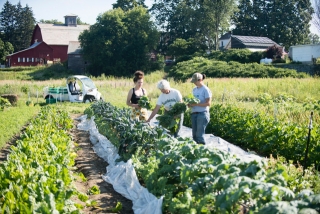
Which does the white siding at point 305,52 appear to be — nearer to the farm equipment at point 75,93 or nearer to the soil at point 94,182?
the farm equipment at point 75,93

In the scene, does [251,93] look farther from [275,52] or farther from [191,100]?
[275,52]

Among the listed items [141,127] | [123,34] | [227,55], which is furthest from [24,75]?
[141,127]

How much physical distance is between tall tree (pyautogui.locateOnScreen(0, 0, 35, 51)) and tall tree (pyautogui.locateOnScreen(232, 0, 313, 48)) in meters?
37.2

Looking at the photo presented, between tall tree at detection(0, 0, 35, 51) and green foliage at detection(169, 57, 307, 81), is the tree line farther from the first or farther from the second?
green foliage at detection(169, 57, 307, 81)

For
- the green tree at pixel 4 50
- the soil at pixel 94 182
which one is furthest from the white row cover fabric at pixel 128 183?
the green tree at pixel 4 50

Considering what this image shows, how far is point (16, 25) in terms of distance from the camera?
71.9 metres

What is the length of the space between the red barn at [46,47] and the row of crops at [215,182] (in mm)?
49038

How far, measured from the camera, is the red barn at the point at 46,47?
52.5 meters

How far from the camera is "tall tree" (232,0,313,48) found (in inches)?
2324

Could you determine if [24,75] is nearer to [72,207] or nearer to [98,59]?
[98,59]

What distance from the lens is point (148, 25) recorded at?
45.2m

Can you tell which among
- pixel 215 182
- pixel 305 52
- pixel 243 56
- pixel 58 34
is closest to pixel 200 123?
pixel 215 182

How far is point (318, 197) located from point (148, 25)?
43273 millimetres

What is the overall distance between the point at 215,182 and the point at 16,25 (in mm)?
75136
